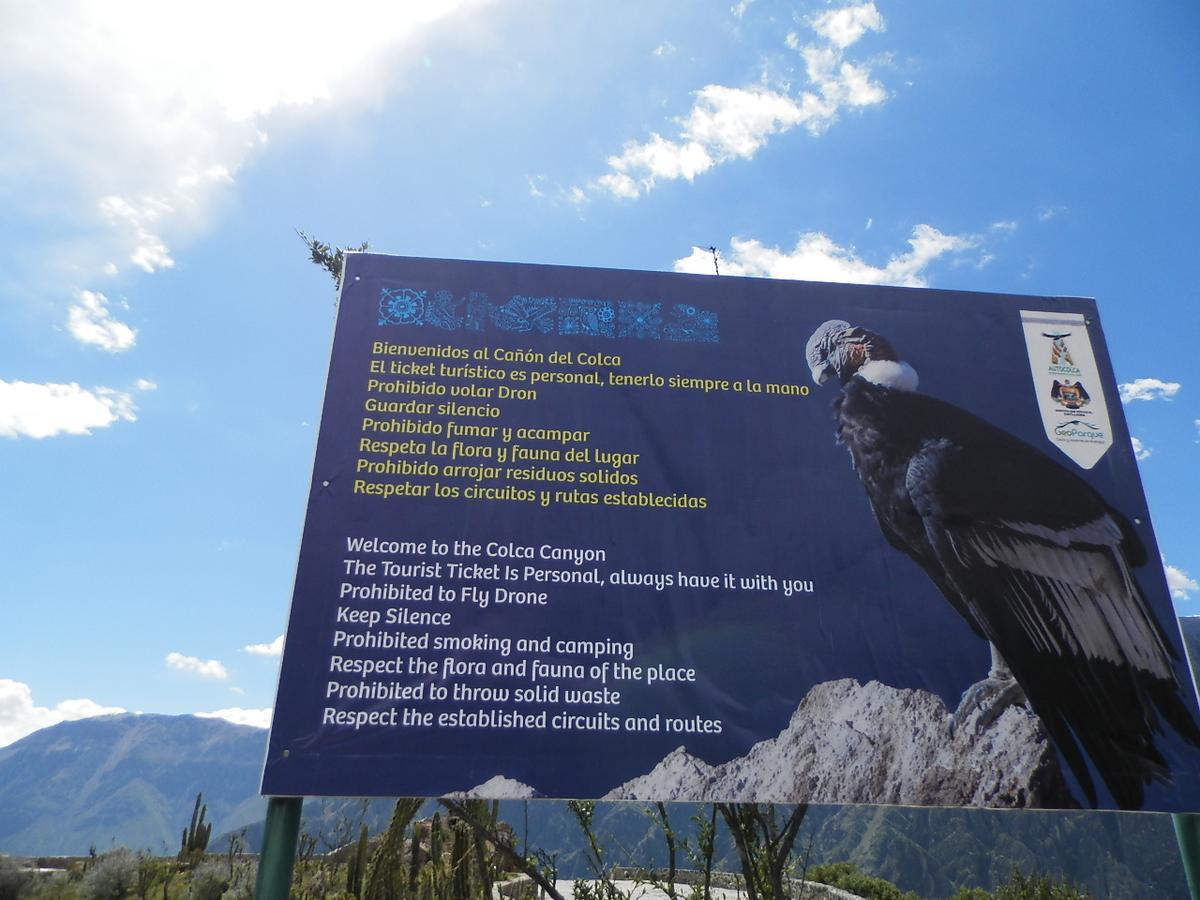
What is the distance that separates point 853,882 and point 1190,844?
8957mm

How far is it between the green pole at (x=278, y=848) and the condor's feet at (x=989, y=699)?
2.99m

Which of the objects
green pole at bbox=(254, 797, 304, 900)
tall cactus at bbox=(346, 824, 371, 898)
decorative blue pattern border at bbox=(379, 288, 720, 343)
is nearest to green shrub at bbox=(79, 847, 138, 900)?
tall cactus at bbox=(346, 824, 371, 898)

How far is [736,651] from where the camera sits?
141 inches

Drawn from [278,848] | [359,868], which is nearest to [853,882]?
[359,868]

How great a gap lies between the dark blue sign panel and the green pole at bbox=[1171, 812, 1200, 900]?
19 cm

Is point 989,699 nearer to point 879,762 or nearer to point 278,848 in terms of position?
point 879,762

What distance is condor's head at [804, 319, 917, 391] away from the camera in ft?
14.1

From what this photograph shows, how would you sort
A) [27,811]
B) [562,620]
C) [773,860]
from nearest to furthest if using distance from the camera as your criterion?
[562,620]
[773,860]
[27,811]

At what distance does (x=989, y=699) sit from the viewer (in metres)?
3.62

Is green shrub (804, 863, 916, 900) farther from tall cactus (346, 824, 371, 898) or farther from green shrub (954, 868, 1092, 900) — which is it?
tall cactus (346, 824, 371, 898)

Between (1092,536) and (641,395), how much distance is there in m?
2.48

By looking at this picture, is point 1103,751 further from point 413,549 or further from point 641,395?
point 413,549

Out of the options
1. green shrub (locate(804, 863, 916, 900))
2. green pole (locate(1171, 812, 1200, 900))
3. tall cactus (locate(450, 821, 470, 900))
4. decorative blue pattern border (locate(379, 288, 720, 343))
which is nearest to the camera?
green pole (locate(1171, 812, 1200, 900))

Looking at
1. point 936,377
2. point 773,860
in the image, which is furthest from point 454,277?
point 773,860
